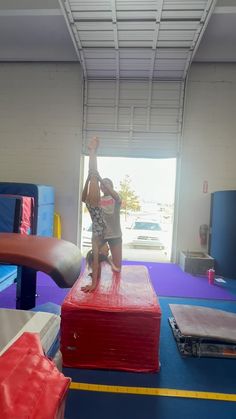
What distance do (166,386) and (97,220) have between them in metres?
1.56

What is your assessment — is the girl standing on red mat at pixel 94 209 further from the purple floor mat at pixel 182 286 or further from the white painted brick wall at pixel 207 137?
the white painted brick wall at pixel 207 137

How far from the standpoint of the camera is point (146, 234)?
6.72 m

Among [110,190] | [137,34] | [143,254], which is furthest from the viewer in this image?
[143,254]

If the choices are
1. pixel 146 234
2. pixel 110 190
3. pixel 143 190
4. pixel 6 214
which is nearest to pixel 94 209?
pixel 110 190

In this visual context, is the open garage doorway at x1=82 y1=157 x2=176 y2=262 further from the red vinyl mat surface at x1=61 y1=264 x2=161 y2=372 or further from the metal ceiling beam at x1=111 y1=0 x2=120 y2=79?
the red vinyl mat surface at x1=61 y1=264 x2=161 y2=372

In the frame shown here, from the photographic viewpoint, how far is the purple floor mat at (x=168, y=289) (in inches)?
141

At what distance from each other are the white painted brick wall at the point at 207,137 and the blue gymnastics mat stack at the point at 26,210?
9.07ft

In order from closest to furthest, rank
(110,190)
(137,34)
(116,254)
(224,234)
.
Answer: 1. (110,190)
2. (116,254)
3. (137,34)
4. (224,234)

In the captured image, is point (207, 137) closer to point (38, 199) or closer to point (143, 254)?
point (143, 254)

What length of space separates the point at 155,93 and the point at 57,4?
7.66 feet

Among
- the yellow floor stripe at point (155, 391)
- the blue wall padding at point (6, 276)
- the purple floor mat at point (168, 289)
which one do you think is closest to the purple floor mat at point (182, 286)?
the purple floor mat at point (168, 289)

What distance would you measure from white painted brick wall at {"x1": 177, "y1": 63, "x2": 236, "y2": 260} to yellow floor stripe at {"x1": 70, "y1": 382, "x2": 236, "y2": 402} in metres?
4.08

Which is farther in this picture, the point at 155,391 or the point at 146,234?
the point at 146,234

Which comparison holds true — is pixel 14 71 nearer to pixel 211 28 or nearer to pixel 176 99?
pixel 176 99
